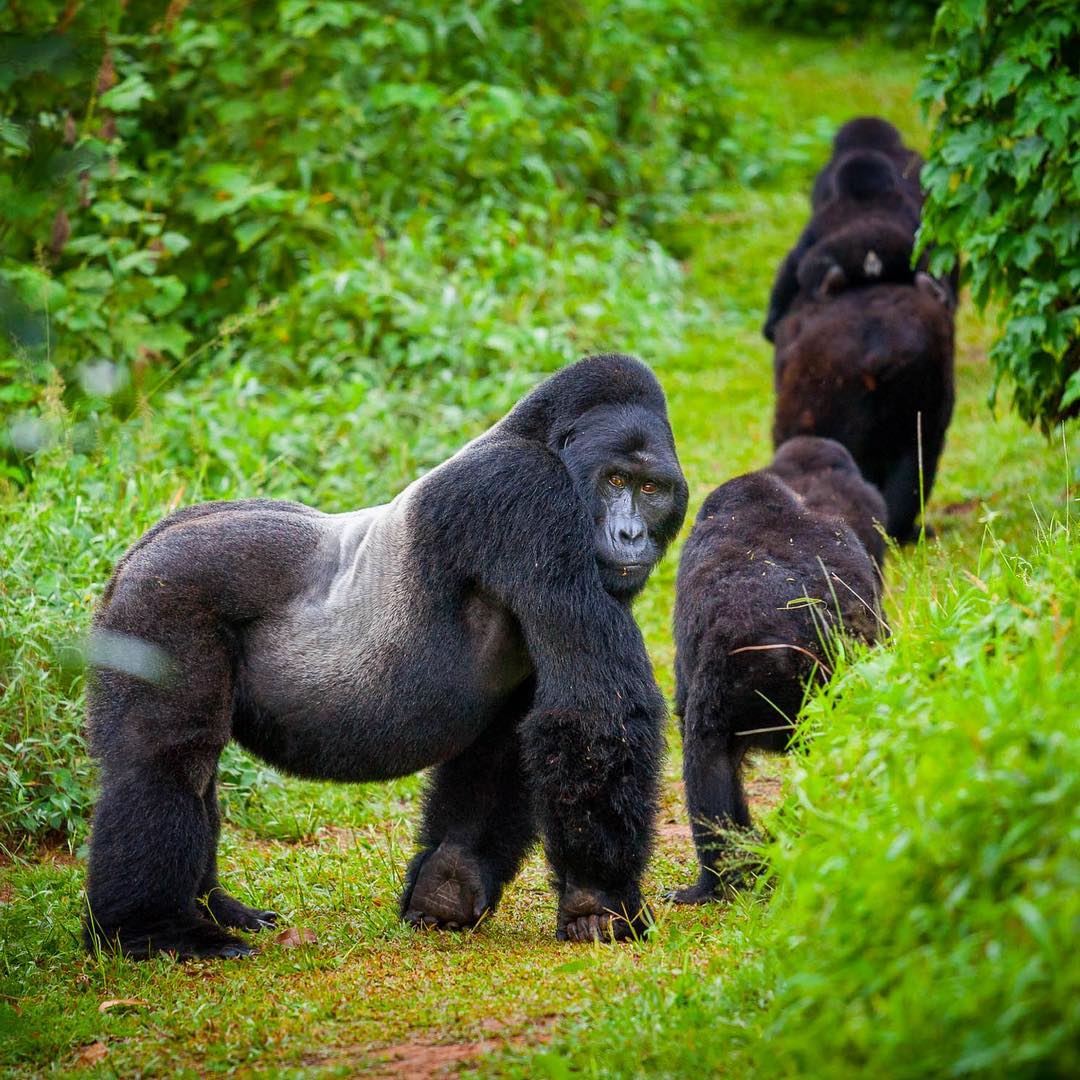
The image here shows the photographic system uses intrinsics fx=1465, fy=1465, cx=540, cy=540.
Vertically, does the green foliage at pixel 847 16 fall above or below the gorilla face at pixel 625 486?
above

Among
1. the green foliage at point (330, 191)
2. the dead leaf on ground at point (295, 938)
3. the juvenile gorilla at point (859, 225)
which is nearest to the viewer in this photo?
the dead leaf on ground at point (295, 938)

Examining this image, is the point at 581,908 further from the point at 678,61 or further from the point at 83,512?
the point at 678,61

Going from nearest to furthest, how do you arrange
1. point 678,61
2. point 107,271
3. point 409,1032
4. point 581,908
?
point 409,1032 → point 581,908 → point 107,271 → point 678,61

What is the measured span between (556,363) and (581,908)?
5.98m

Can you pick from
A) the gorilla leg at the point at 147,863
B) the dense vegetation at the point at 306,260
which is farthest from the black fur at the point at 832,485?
the gorilla leg at the point at 147,863

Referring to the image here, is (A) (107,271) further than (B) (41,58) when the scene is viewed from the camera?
Yes

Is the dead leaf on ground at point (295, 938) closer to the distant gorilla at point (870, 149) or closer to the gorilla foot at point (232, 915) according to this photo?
the gorilla foot at point (232, 915)

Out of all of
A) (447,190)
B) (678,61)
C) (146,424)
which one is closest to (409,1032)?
(146,424)

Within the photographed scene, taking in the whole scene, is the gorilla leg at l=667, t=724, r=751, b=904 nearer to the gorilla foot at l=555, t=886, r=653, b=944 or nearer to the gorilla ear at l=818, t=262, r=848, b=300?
the gorilla foot at l=555, t=886, r=653, b=944

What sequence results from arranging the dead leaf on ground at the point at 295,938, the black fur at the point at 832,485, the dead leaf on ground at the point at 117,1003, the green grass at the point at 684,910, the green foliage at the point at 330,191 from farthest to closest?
the green foliage at the point at 330,191, the black fur at the point at 832,485, the dead leaf on ground at the point at 295,938, the dead leaf on ground at the point at 117,1003, the green grass at the point at 684,910

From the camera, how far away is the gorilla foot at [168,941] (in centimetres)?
398

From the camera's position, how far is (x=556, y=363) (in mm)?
9617

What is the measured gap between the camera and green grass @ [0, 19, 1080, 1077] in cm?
235

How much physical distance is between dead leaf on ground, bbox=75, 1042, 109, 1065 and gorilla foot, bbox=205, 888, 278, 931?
987 millimetres
